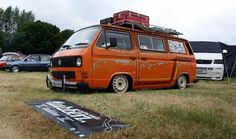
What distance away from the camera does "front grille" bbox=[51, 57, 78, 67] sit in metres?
8.60

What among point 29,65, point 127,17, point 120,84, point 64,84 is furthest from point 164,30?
point 29,65

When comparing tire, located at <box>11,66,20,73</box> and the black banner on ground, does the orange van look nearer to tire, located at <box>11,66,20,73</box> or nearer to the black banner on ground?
the black banner on ground

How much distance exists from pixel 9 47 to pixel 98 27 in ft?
188

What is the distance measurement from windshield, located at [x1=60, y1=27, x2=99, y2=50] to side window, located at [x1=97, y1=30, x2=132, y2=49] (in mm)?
268

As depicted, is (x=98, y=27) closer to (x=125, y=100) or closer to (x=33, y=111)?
(x=125, y=100)

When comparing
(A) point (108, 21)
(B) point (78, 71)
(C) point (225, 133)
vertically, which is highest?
(A) point (108, 21)

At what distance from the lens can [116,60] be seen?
29.7 feet

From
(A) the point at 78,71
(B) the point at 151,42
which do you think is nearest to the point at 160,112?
(A) the point at 78,71

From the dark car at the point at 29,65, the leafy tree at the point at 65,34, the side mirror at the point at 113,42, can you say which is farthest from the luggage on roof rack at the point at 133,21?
the leafy tree at the point at 65,34

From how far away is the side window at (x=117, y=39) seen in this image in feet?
29.2

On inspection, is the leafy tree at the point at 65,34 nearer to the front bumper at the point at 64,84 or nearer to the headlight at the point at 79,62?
the front bumper at the point at 64,84

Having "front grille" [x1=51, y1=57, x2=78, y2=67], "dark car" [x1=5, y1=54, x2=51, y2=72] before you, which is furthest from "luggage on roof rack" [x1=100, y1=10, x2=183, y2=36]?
"dark car" [x1=5, y1=54, x2=51, y2=72]

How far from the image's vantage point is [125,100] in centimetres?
734

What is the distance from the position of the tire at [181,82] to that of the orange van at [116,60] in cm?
21
